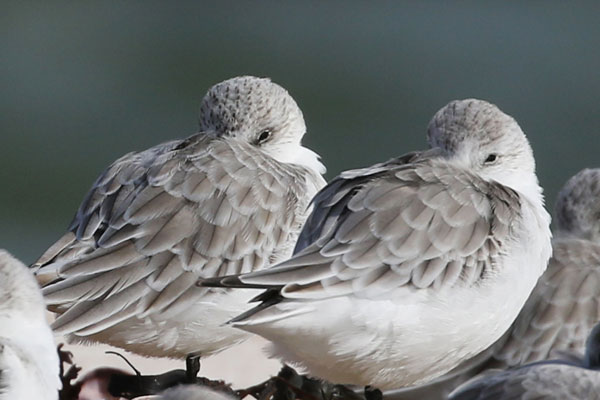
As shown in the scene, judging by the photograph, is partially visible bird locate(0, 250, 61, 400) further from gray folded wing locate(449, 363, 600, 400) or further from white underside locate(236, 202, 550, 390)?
gray folded wing locate(449, 363, 600, 400)

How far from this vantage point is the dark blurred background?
1217cm

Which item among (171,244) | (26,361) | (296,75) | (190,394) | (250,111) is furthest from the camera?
(296,75)

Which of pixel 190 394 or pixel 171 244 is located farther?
pixel 171 244

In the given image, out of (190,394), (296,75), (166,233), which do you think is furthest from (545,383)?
(296,75)

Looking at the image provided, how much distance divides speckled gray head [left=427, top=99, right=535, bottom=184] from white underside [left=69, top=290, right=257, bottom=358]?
100 centimetres

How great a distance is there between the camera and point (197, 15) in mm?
13312

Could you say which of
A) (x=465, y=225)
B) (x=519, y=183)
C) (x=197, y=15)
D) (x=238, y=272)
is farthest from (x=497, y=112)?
(x=197, y=15)

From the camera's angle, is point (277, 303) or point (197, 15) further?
point (197, 15)

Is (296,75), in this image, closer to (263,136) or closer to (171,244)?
(263,136)

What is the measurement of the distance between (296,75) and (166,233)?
310 inches

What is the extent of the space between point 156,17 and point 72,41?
0.93 metres

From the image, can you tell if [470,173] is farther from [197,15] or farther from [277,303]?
[197,15]

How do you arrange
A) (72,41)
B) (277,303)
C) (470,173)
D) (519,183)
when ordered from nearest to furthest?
(277,303) < (470,173) < (519,183) < (72,41)

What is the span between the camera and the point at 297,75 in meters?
12.8
